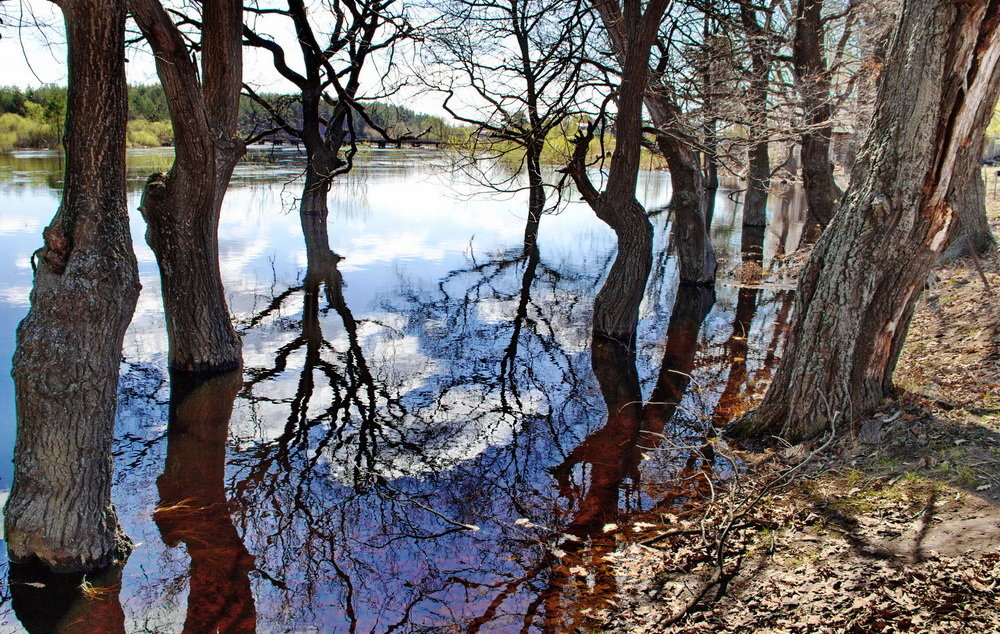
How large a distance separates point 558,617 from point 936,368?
483 cm

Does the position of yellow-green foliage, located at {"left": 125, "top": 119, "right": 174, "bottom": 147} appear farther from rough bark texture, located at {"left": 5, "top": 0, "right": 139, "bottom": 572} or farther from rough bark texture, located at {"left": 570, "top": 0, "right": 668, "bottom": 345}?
rough bark texture, located at {"left": 5, "top": 0, "right": 139, "bottom": 572}

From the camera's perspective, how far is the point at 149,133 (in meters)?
56.3

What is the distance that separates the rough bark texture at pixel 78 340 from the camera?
4391 millimetres

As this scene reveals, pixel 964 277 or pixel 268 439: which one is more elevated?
pixel 964 277

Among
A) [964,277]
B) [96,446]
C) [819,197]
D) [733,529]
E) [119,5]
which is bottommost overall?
[733,529]

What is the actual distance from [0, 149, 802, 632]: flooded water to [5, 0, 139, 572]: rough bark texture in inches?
15.4

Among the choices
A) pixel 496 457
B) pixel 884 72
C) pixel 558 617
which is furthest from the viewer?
pixel 496 457

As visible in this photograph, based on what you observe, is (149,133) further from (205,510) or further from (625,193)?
(205,510)

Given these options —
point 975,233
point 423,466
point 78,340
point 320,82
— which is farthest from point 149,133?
point 78,340

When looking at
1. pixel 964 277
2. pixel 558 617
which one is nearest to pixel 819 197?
pixel 964 277

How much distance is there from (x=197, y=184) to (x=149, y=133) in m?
56.2

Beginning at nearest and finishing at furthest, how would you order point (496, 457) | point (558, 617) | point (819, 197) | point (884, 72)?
point (558, 617)
point (884, 72)
point (496, 457)
point (819, 197)

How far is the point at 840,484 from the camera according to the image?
4727mm

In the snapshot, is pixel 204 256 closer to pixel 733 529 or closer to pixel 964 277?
pixel 733 529
